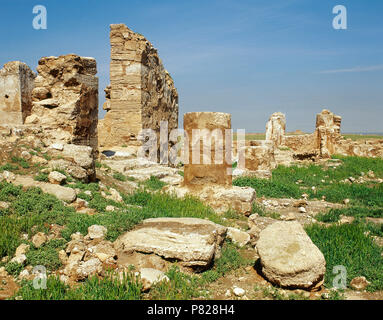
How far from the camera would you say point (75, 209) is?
5281 millimetres

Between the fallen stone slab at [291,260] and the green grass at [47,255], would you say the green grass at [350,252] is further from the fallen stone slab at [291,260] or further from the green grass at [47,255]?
the green grass at [47,255]

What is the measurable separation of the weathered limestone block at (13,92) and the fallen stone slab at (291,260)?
7929 millimetres

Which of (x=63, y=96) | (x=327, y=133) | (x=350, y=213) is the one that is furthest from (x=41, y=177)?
(x=327, y=133)

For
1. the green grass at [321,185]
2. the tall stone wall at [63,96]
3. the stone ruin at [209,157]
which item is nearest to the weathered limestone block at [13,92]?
the tall stone wall at [63,96]

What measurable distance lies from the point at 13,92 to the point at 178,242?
7383 millimetres

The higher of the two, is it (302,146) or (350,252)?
(302,146)

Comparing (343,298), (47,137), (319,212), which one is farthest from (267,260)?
(47,137)

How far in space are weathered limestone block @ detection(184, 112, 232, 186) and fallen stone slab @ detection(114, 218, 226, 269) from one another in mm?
3046

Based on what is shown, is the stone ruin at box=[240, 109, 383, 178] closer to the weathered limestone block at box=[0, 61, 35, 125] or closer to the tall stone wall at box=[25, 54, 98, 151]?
the tall stone wall at box=[25, 54, 98, 151]

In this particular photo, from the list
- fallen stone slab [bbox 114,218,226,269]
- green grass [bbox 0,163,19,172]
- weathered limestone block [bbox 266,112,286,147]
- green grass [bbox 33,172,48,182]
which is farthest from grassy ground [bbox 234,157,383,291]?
weathered limestone block [bbox 266,112,286,147]

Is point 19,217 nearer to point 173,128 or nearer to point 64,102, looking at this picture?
point 64,102

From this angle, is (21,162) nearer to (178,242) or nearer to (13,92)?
(13,92)

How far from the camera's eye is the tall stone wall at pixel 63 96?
8.47 metres

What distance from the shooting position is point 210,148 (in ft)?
24.4
